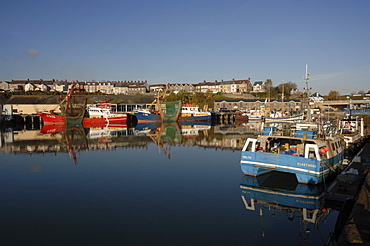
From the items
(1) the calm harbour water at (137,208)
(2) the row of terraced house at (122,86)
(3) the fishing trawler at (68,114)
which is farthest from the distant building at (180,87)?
(1) the calm harbour water at (137,208)

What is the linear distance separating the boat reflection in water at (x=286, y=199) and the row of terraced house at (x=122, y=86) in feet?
333

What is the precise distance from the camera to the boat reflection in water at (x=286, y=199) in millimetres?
10766

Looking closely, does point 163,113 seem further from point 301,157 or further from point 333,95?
point 333,95

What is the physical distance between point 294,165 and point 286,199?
1866 millimetres

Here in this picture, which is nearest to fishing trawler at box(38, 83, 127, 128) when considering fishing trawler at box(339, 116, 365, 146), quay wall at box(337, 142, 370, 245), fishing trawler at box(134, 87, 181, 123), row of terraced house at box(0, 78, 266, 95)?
fishing trawler at box(134, 87, 181, 123)

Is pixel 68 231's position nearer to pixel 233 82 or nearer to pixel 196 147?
pixel 196 147

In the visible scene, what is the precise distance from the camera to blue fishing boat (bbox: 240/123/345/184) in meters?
13.9

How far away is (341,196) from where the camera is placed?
1197 centimetres

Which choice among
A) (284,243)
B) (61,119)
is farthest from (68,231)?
(61,119)

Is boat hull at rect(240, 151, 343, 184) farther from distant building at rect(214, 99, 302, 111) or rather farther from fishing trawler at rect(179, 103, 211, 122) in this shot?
distant building at rect(214, 99, 302, 111)

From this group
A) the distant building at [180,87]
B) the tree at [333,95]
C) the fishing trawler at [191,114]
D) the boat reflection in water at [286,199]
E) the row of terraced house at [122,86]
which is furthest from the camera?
the distant building at [180,87]

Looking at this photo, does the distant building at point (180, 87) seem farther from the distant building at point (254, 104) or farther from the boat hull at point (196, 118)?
Answer: the boat hull at point (196, 118)

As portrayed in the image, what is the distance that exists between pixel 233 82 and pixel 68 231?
383ft

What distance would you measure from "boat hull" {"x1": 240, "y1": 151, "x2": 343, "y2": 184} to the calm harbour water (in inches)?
52.7
